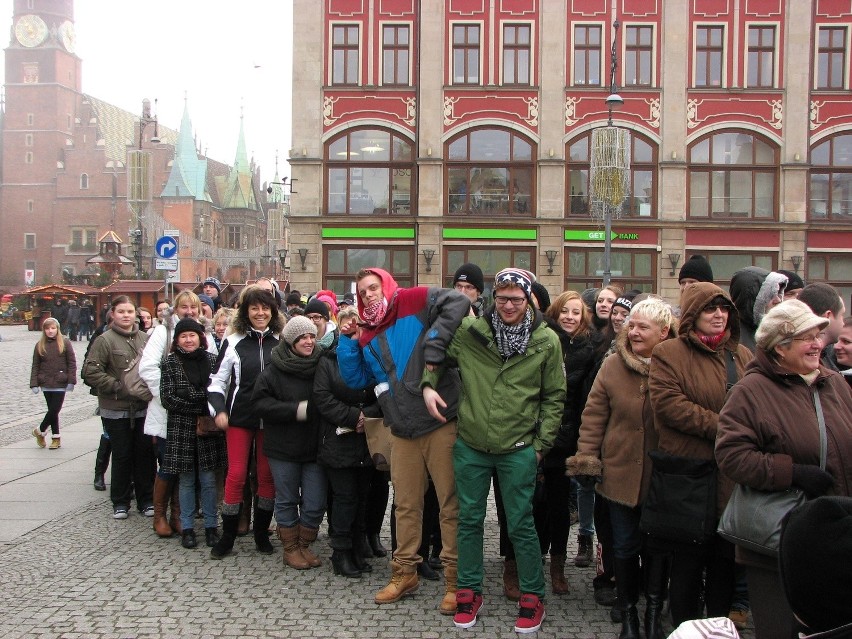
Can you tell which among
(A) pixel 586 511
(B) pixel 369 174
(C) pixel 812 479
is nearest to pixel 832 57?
(B) pixel 369 174

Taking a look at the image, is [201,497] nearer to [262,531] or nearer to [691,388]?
[262,531]

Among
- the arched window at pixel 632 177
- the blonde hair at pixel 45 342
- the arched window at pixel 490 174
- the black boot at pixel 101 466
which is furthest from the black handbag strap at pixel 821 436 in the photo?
the arched window at pixel 490 174

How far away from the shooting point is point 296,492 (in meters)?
6.30

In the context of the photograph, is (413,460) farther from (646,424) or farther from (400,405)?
(646,424)

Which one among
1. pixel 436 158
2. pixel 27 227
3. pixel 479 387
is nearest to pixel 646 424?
pixel 479 387

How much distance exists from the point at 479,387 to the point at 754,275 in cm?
217

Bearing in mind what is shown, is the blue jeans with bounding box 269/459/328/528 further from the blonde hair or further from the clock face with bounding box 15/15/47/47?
the clock face with bounding box 15/15/47/47

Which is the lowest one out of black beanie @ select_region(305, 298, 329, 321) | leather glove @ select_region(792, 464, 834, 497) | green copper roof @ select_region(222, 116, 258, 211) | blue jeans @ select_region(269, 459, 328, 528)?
blue jeans @ select_region(269, 459, 328, 528)

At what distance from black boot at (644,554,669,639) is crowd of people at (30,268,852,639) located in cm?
1

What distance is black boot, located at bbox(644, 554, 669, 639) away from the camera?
466 cm

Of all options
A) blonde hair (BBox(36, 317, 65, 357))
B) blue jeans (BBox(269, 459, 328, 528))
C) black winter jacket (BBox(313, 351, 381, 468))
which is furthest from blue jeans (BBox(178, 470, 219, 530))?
blonde hair (BBox(36, 317, 65, 357))

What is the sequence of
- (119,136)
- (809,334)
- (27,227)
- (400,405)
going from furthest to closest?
(119,136)
(27,227)
(400,405)
(809,334)

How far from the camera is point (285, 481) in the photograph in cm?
625

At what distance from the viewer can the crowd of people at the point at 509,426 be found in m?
3.67
